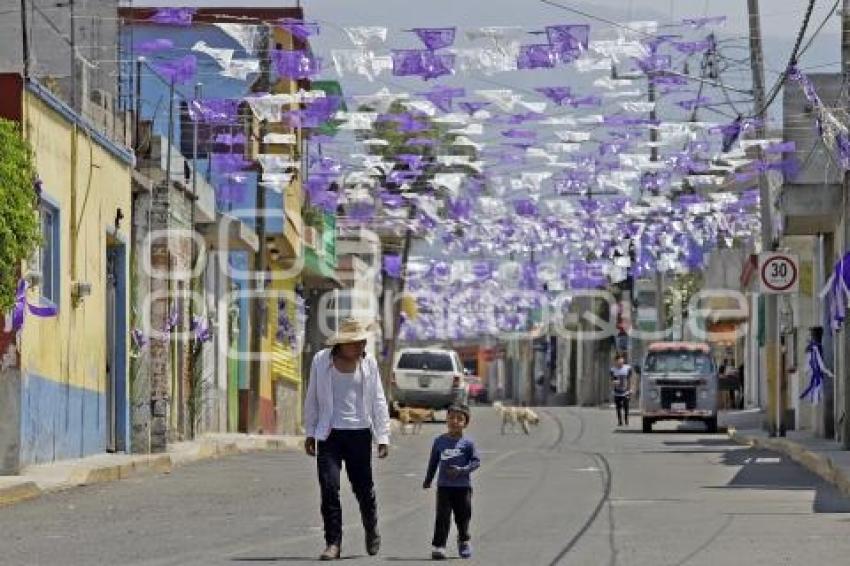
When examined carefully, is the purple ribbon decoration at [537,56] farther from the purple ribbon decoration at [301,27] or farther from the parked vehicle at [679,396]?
the parked vehicle at [679,396]

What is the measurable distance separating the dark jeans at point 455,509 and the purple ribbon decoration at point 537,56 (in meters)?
16.3

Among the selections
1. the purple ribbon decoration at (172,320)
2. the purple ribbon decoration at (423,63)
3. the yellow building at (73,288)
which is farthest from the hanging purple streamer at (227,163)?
the purple ribbon decoration at (423,63)

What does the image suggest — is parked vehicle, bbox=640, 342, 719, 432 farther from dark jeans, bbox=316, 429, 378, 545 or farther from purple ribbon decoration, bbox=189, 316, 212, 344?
dark jeans, bbox=316, 429, 378, 545

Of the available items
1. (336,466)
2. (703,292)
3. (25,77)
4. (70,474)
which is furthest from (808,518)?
(703,292)

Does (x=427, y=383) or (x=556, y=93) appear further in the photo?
(x=427, y=383)

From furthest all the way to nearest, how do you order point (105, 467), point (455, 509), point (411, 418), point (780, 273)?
point (411, 418) → point (780, 273) → point (105, 467) → point (455, 509)

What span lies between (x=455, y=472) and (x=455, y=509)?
0.27m

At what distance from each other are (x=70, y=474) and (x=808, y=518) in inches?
367

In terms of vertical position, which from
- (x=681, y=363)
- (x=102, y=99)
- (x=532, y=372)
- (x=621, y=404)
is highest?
(x=102, y=99)

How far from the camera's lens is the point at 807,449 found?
34.0m

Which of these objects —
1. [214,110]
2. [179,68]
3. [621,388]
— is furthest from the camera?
[621,388]

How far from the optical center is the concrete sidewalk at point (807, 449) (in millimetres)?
26941

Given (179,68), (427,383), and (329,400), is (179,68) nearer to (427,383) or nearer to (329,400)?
(329,400)

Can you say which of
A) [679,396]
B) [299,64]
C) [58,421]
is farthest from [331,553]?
[679,396]
